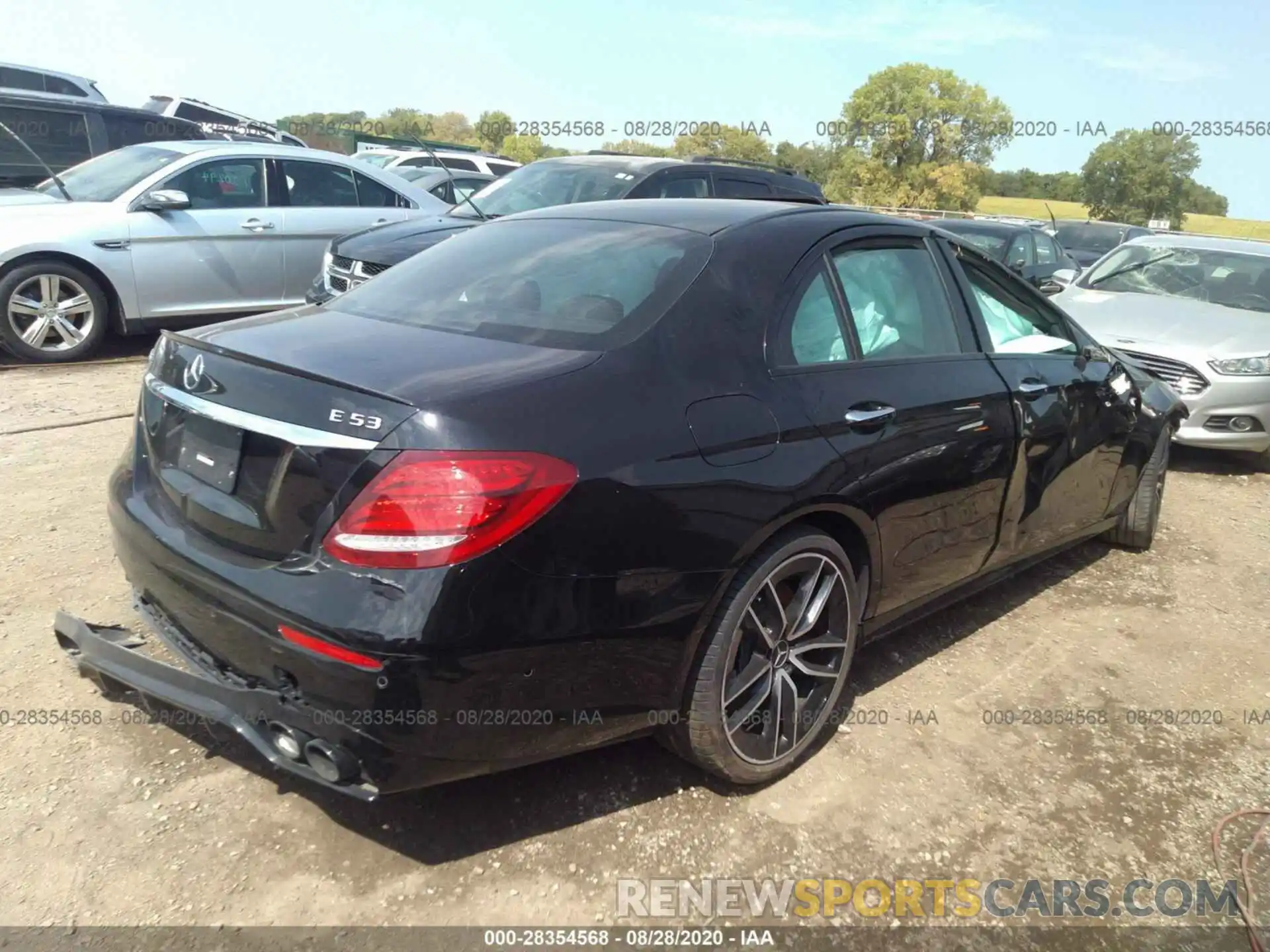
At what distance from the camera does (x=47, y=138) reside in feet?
30.7

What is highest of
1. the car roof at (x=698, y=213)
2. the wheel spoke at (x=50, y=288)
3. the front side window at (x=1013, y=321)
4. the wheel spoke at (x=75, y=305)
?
the car roof at (x=698, y=213)

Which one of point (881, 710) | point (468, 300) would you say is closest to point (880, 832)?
point (881, 710)

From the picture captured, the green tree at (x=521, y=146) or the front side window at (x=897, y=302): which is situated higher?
the green tree at (x=521, y=146)

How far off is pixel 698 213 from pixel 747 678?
1525 mm

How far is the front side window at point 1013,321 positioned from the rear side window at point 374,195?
6342 millimetres

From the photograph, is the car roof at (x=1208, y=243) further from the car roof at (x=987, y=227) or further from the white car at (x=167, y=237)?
the white car at (x=167, y=237)

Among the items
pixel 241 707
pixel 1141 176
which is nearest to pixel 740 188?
pixel 241 707

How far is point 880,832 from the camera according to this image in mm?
2711

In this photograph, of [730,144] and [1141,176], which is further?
[730,144]

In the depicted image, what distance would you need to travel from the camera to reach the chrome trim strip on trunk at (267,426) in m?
2.12

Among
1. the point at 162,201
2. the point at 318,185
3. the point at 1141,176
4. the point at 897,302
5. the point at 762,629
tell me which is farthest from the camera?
the point at 1141,176


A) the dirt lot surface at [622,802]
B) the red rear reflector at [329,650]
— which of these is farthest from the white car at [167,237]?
the red rear reflector at [329,650]

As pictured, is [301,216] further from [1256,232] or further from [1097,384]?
[1256,232]

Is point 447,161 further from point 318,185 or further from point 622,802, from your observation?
point 622,802
